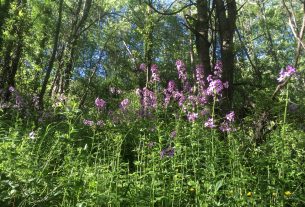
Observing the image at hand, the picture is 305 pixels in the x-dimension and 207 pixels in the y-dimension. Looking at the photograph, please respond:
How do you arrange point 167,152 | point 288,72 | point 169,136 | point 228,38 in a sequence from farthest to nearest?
1. point 228,38
2. point 169,136
3. point 167,152
4. point 288,72

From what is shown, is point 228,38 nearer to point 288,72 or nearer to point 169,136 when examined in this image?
point 169,136

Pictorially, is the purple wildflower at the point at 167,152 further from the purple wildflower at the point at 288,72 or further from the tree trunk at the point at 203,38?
the tree trunk at the point at 203,38

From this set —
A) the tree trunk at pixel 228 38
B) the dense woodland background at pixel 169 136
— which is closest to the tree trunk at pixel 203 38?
the dense woodland background at pixel 169 136

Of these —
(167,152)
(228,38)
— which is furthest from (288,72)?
(228,38)

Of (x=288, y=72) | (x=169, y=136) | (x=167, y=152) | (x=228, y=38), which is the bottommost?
(x=167, y=152)

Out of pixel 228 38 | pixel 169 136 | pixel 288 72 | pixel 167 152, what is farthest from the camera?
pixel 228 38

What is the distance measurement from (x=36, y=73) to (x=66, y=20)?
15361 millimetres

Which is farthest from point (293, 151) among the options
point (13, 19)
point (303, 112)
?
point (13, 19)

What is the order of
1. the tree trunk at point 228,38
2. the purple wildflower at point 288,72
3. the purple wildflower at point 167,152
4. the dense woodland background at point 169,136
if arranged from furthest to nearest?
the tree trunk at point 228,38
the purple wildflower at point 167,152
the purple wildflower at point 288,72
the dense woodland background at point 169,136

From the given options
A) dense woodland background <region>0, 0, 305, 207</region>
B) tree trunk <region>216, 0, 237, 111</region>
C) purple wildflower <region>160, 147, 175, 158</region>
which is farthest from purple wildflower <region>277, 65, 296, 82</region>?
tree trunk <region>216, 0, 237, 111</region>

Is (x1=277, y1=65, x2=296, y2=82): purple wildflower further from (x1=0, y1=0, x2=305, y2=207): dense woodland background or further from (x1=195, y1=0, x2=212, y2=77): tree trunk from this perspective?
(x1=195, y1=0, x2=212, y2=77): tree trunk

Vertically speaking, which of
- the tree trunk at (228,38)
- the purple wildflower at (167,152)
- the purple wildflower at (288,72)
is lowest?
the purple wildflower at (167,152)

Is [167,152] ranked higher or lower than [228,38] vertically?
lower

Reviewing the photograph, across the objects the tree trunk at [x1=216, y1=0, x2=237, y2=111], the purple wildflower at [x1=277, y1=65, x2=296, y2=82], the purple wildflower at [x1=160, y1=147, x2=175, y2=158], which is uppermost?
the tree trunk at [x1=216, y1=0, x2=237, y2=111]
